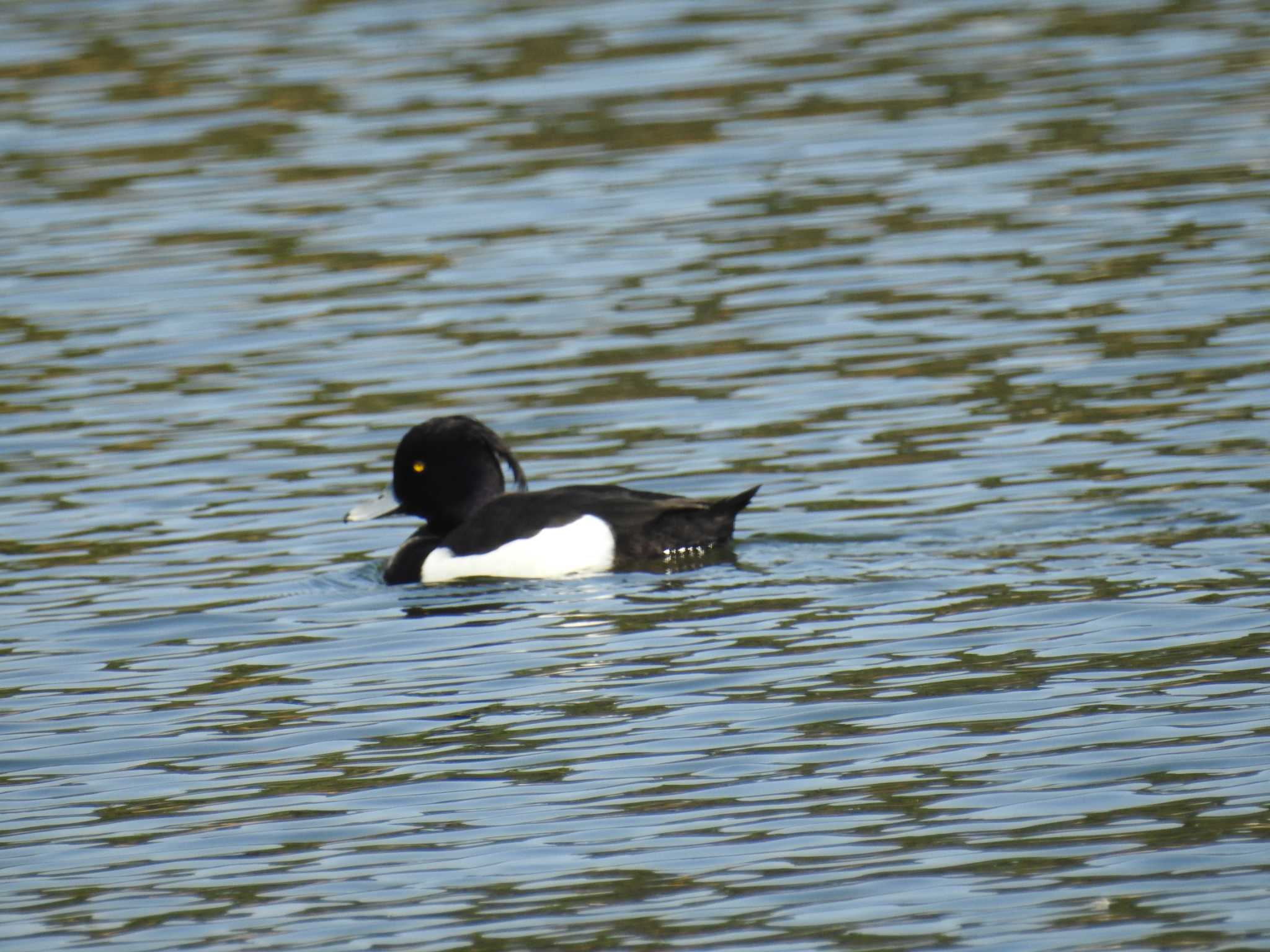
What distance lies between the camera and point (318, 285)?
14617 millimetres

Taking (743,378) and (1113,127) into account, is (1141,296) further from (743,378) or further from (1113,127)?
(1113,127)

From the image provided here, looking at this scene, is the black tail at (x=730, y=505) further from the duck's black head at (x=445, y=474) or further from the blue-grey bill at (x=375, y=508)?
the blue-grey bill at (x=375, y=508)

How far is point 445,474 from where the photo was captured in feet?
33.4

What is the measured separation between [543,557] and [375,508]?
0.94 m

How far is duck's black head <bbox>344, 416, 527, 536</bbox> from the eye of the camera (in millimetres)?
10023

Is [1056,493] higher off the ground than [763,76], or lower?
lower

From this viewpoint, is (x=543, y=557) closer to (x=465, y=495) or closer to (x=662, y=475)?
(x=465, y=495)

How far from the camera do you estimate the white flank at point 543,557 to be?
9.31 metres

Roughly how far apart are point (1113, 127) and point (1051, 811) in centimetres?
1123

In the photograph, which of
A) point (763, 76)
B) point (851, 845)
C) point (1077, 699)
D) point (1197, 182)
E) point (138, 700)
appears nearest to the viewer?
point (851, 845)

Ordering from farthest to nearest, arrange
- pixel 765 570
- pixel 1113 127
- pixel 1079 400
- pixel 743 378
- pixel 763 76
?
1. pixel 763 76
2. pixel 1113 127
3. pixel 743 378
4. pixel 1079 400
5. pixel 765 570

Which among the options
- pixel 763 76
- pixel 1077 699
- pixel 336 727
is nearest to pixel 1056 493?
pixel 1077 699

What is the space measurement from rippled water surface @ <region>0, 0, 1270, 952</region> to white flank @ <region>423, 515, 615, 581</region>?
22 centimetres

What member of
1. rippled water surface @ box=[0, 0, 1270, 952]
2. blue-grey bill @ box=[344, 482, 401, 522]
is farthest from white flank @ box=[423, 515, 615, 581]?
blue-grey bill @ box=[344, 482, 401, 522]
